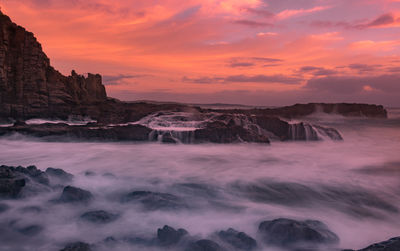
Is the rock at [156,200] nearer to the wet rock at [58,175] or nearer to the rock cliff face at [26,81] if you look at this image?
the wet rock at [58,175]

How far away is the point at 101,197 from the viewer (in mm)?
7160

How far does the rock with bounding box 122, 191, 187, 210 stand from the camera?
648cm

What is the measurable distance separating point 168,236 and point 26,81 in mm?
28426

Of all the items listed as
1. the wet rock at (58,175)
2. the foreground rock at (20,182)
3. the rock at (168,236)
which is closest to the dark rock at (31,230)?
the foreground rock at (20,182)

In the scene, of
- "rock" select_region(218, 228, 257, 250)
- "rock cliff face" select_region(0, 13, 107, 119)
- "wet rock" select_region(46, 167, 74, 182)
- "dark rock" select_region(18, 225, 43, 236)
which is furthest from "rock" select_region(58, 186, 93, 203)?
"rock cliff face" select_region(0, 13, 107, 119)

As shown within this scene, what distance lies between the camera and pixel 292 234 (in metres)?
4.94

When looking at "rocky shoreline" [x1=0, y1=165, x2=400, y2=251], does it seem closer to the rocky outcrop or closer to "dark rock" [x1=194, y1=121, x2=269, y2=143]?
"dark rock" [x1=194, y1=121, x2=269, y2=143]

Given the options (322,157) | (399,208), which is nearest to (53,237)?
(399,208)

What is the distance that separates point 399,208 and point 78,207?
7.16 meters

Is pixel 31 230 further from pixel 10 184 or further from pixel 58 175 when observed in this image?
pixel 58 175

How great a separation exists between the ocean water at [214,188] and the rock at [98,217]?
130 mm

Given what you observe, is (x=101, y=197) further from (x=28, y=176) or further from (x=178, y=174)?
(x=178, y=174)

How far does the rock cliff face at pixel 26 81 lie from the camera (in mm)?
27141

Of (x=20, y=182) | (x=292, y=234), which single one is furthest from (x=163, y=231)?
(x=20, y=182)
